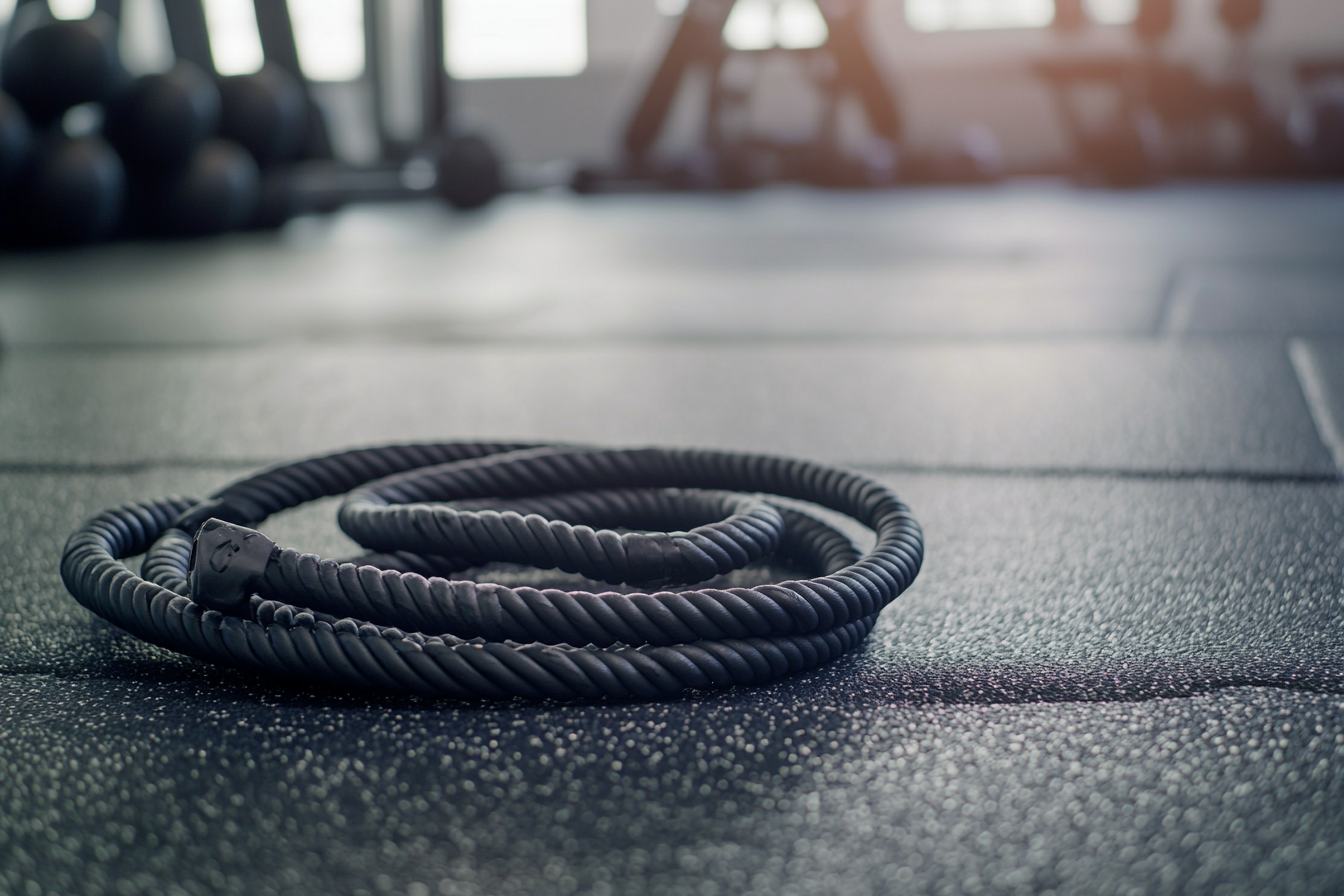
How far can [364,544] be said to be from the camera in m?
0.62

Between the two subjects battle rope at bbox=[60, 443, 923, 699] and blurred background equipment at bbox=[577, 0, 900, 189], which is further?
blurred background equipment at bbox=[577, 0, 900, 189]

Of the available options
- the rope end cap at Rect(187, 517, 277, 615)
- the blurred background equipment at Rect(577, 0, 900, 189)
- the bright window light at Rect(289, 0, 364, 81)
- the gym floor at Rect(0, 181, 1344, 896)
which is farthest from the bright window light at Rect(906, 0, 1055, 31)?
the rope end cap at Rect(187, 517, 277, 615)

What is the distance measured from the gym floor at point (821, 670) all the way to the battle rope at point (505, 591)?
20 mm

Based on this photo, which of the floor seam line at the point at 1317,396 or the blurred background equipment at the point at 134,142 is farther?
the blurred background equipment at the point at 134,142

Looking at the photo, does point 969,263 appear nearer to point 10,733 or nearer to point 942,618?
point 942,618

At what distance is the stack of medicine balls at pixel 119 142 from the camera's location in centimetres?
289

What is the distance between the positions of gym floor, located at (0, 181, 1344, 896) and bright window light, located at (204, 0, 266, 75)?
4251 millimetres

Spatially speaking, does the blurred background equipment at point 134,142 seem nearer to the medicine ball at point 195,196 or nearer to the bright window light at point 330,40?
the medicine ball at point 195,196

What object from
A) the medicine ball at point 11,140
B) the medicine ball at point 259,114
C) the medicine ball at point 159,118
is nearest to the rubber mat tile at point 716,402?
the medicine ball at point 11,140

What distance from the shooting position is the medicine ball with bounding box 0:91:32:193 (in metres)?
2.74

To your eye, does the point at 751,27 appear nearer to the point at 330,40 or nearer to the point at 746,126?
the point at 746,126

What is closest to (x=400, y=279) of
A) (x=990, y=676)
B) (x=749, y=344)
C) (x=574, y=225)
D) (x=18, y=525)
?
(x=749, y=344)

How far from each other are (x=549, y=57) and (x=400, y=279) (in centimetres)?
617

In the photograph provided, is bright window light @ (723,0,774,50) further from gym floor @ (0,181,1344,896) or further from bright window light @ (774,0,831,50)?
gym floor @ (0,181,1344,896)
